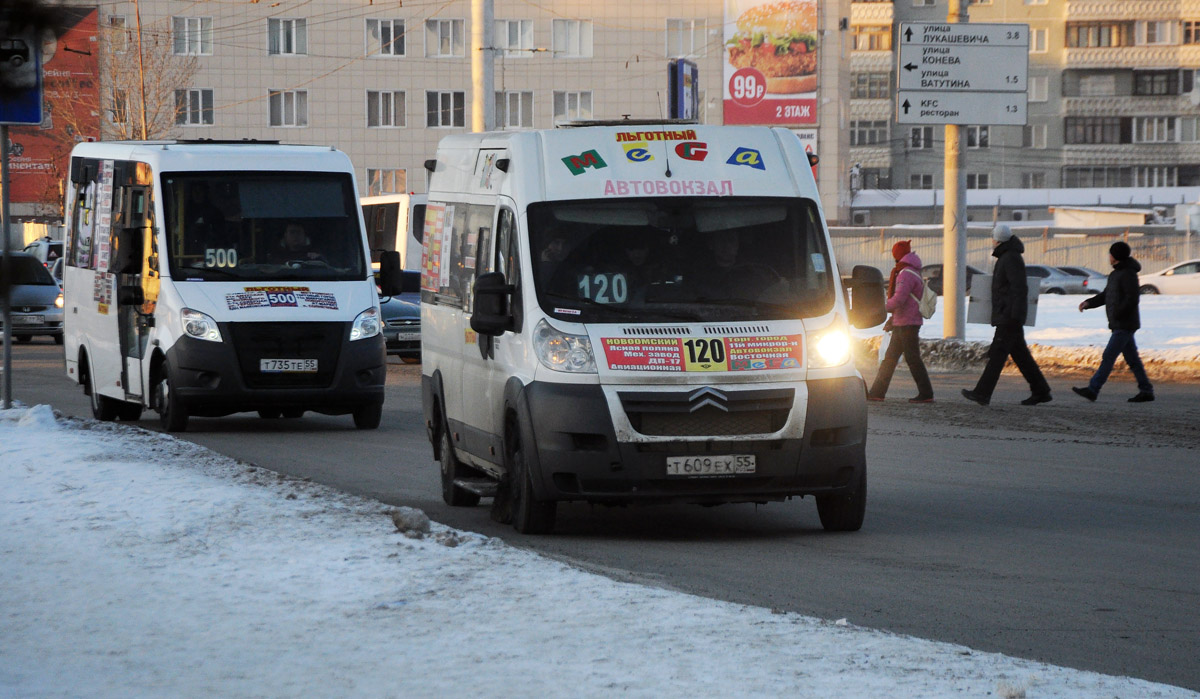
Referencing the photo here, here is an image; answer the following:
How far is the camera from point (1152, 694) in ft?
17.1

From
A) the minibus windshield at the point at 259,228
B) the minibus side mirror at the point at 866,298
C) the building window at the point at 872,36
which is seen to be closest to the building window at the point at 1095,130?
the building window at the point at 872,36

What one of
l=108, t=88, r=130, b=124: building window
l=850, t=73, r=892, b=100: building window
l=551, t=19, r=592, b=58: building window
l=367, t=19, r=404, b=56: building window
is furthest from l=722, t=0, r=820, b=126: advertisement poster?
l=108, t=88, r=130, b=124: building window

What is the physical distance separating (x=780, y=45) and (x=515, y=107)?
38.8 ft

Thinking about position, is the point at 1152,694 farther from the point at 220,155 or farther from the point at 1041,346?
the point at 1041,346

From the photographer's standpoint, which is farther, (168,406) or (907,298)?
(907,298)

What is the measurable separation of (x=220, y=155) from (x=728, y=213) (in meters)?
7.69

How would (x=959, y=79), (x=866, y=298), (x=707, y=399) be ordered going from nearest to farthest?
1. (x=707, y=399)
2. (x=866, y=298)
3. (x=959, y=79)

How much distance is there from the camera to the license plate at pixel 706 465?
866 cm

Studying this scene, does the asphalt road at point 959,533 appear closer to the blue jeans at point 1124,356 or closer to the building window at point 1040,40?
the blue jeans at point 1124,356

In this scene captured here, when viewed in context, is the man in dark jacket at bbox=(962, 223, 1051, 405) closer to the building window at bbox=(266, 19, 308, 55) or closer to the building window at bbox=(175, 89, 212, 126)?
the building window at bbox=(266, 19, 308, 55)

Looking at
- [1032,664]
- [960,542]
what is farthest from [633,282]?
[1032,664]

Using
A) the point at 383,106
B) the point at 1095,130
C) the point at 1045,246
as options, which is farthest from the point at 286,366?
the point at 1095,130

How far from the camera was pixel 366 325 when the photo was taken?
50.8 feet

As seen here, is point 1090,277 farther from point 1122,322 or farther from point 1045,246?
point 1122,322
